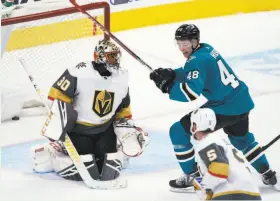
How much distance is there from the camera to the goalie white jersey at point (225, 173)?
11.5 feet

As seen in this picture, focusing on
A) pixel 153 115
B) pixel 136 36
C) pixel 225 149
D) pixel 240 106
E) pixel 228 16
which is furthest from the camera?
pixel 228 16

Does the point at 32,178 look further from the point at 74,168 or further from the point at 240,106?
the point at 240,106

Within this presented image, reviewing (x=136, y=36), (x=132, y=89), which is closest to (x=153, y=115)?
(x=132, y=89)

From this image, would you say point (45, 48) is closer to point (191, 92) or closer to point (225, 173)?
point (191, 92)

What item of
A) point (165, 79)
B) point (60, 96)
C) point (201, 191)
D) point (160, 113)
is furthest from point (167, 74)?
point (160, 113)

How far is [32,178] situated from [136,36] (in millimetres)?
3290

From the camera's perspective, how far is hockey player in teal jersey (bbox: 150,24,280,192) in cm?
404

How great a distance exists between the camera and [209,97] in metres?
4.12

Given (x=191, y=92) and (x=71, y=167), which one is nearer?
(x=191, y=92)

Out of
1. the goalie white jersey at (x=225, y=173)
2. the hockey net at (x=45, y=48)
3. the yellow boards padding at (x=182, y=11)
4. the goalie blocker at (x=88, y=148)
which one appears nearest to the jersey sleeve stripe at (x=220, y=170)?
the goalie white jersey at (x=225, y=173)

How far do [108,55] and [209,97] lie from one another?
0.55 meters

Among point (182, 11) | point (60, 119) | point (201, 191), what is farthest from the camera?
point (182, 11)

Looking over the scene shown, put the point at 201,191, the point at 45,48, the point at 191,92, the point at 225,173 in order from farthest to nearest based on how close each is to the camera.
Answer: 1. the point at 45,48
2. the point at 191,92
3. the point at 201,191
4. the point at 225,173

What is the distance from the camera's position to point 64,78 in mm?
4219
